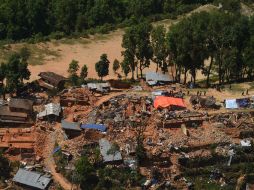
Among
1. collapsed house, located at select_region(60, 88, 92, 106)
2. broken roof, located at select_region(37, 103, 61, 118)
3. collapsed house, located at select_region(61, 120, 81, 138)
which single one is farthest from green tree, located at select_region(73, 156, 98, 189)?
collapsed house, located at select_region(60, 88, 92, 106)

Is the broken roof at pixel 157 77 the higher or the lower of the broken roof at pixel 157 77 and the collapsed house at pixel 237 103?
the higher

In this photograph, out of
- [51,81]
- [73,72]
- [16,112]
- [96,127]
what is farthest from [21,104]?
[73,72]

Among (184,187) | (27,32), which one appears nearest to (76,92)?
(184,187)

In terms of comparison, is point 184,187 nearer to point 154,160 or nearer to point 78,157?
point 154,160

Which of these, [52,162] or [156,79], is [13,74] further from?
[156,79]

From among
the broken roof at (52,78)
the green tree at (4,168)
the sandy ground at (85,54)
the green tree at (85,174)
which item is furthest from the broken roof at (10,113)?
the sandy ground at (85,54)

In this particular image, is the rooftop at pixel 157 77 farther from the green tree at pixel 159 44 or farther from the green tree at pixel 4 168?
the green tree at pixel 4 168

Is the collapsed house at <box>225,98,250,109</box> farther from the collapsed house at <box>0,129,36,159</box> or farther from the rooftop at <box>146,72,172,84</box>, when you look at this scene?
the collapsed house at <box>0,129,36,159</box>
